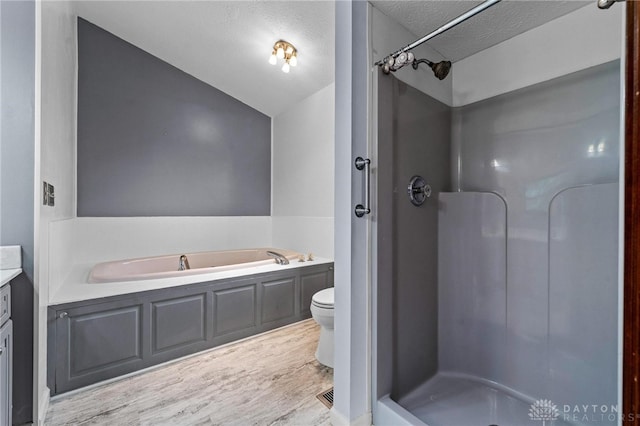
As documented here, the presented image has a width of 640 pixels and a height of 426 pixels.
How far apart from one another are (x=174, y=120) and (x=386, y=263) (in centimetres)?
306

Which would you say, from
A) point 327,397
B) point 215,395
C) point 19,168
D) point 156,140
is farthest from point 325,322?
point 156,140

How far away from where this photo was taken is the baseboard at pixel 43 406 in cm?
141

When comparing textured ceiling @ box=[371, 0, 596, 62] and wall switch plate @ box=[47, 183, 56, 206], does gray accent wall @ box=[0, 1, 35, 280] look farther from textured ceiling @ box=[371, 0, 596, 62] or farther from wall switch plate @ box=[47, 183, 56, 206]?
textured ceiling @ box=[371, 0, 596, 62]

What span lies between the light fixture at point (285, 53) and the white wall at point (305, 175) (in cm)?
58

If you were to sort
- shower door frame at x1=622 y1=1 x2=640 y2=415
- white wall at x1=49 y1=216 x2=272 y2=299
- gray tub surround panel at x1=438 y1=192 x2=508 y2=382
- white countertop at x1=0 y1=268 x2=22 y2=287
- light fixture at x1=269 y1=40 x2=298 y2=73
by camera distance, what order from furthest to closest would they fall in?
white wall at x1=49 y1=216 x2=272 y2=299
light fixture at x1=269 y1=40 x2=298 y2=73
gray tub surround panel at x1=438 y1=192 x2=508 y2=382
white countertop at x1=0 y1=268 x2=22 y2=287
shower door frame at x1=622 y1=1 x2=640 y2=415

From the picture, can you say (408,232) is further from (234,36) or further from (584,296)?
(234,36)

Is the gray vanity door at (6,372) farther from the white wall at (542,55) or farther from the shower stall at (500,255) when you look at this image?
the white wall at (542,55)

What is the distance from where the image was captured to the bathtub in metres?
2.19

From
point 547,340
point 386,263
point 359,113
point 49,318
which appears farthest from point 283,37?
point 547,340

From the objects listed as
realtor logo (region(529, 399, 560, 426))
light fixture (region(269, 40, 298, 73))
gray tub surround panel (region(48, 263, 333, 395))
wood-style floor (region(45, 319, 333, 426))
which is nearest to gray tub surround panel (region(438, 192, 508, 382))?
realtor logo (region(529, 399, 560, 426))

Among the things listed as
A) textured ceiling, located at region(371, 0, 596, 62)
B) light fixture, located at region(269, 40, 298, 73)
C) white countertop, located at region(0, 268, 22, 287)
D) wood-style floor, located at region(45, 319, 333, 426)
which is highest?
light fixture, located at region(269, 40, 298, 73)

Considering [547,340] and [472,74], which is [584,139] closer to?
[472,74]

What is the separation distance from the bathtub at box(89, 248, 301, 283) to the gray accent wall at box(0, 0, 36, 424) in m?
0.74

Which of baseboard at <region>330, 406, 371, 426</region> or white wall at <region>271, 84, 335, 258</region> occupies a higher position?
white wall at <region>271, 84, 335, 258</region>
